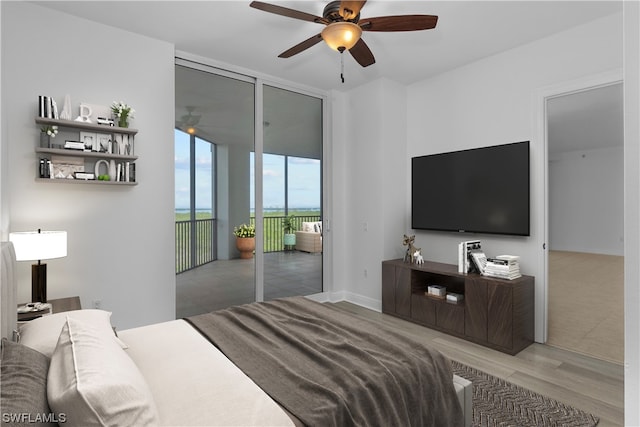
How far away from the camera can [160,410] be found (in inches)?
49.6

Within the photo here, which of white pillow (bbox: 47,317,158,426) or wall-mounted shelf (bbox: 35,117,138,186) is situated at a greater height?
wall-mounted shelf (bbox: 35,117,138,186)

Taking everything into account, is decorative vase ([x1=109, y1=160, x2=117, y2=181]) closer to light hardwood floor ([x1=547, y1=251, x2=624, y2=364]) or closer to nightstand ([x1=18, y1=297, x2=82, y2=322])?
nightstand ([x1=18, y1=297, x2=82, y2=322])

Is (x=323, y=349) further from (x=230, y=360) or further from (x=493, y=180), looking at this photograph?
(x=493, y=180)

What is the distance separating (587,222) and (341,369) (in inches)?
394

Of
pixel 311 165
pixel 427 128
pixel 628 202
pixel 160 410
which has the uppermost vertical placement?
pixel 427 128

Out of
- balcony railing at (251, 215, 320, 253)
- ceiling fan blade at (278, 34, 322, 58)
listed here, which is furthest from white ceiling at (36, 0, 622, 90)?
balcony railing at (251, 215, 320, 253)

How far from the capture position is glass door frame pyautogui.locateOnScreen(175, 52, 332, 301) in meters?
3.85

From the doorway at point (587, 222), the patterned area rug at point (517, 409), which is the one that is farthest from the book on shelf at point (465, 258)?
the patterned area rug at point (517, 409)

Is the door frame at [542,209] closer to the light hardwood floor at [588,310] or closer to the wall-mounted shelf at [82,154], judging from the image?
the light hardwood floor at [588,310]

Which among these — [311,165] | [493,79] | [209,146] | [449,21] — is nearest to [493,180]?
[493,79]

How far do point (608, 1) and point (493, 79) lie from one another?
1.08m

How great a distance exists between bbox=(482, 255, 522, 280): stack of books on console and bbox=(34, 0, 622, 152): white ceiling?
83.4 inches

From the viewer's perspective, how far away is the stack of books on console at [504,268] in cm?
321

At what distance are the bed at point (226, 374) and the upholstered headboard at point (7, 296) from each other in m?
0.01
